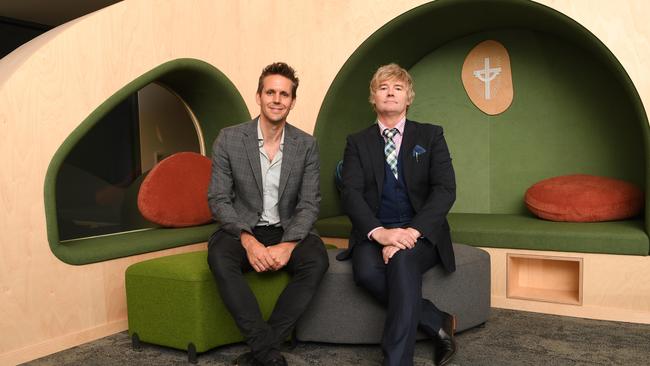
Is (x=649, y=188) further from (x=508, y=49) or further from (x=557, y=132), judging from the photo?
(x=508, y=49)

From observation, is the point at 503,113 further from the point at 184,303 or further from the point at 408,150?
the point at 184,303

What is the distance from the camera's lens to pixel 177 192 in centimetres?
377

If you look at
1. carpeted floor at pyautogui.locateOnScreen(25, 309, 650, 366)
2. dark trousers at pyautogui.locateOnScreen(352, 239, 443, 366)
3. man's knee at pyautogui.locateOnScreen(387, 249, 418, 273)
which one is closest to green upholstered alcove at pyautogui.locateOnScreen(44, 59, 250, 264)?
carpeted floor at pyautogui.locateOnScreen(25, 309, 650, 366)

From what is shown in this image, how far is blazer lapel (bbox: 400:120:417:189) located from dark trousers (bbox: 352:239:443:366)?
32cm

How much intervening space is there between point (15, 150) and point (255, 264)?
4.20ft

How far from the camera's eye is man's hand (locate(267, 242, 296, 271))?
105 inches

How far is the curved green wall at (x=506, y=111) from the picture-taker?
4.02 meters

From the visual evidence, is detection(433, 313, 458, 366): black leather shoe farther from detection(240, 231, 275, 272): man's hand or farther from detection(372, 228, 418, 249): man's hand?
detection(240, 231, 275, 272): man's hand

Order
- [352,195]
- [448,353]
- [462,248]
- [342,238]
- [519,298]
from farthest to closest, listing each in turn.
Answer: [342,238] < [519,298] < [462,248] < [352,195] < [448,353]

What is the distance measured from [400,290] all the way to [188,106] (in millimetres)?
2571

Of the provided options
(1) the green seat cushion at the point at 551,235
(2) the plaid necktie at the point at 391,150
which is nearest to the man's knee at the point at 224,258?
(2) the plaid necktie at the point at 391,150

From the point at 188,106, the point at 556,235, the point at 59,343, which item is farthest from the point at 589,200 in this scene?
the point at 59,343

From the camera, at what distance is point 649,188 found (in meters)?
3.28

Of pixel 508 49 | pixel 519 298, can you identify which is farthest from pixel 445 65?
pixel 519 298
